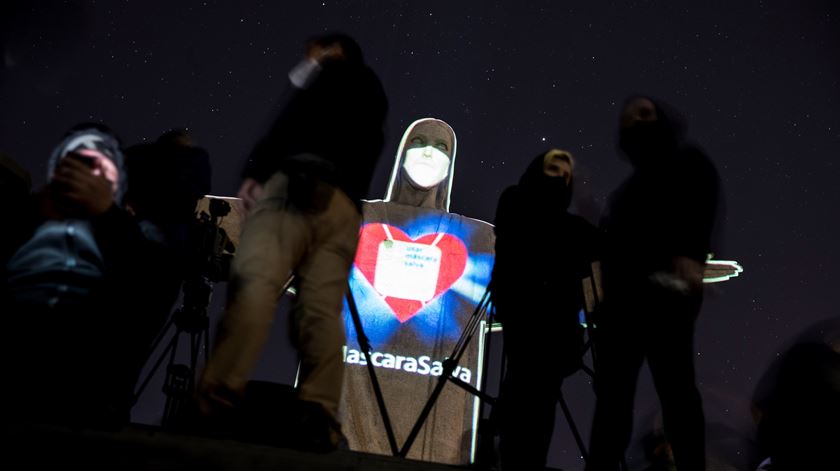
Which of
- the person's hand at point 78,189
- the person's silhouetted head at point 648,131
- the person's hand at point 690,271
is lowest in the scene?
the person's hand at point 690,271

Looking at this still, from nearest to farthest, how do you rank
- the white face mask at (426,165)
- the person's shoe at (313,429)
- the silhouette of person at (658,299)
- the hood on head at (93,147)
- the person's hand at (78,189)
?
the person's shoe at (313,429) → the person's hand at (78,189) → the hood on head at (93,147) → the silhouette of person at (658,299) → the white face mask at (426,165)

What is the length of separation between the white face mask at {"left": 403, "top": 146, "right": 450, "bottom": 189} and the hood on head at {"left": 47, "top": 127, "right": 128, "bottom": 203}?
4.16m

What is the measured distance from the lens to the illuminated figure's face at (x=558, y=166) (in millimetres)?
3562

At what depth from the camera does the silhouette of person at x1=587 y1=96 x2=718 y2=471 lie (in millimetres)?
2600

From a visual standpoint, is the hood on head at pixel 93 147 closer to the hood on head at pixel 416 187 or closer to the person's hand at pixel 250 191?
the person's hand at pixel 250 191

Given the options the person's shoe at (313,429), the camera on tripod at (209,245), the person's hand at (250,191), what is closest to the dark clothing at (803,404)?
the person's shoe at (313,429)

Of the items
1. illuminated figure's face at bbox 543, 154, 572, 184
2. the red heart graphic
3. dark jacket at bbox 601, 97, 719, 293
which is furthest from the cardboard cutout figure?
dark jacket at bbox 601, 97, 719, 293

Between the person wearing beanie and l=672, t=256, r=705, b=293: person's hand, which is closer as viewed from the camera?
the person wearing beanie

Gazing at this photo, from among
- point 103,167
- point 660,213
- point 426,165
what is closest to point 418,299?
point 426,165

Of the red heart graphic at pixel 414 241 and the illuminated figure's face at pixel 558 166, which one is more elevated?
the illuminated figure's face at pixel 558 166

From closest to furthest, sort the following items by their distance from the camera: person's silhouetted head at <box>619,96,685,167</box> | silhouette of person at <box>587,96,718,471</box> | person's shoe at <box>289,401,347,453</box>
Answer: person's shoe at <box>289,401,347,453</box>, silhouette of person at <box>587,96,718,471</box>, person's silhouetted head at <box>619,96,685,167</box>

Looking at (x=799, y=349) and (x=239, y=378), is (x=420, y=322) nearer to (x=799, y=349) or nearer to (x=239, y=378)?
(x=799, y=349)

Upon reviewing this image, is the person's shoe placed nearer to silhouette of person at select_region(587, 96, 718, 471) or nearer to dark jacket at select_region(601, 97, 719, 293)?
silhouette of person at select_region(587, 96, 718, 471)

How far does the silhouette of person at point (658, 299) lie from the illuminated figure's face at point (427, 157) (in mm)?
3685
